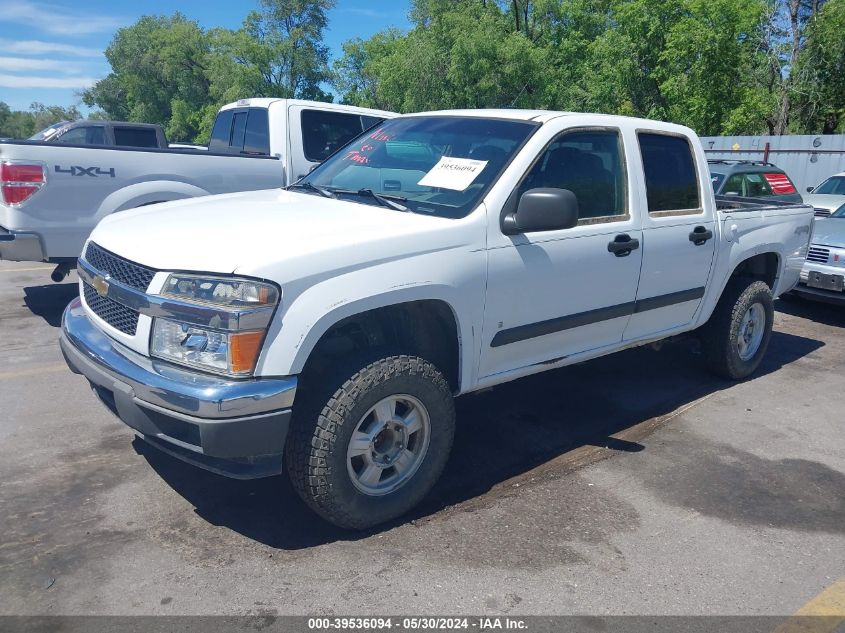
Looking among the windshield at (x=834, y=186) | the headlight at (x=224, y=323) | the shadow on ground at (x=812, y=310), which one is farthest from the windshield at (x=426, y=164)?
the windshield at (x=834, y=186)

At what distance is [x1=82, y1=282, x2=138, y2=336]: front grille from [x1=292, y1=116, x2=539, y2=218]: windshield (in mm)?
1371

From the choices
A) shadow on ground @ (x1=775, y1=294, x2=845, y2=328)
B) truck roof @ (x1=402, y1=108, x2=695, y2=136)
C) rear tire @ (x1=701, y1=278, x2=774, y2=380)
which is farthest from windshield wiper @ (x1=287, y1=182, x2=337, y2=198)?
shadow on ground @ (x1=775, y1=294, x2=845, y2=328)

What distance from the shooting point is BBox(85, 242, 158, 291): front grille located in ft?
10.2

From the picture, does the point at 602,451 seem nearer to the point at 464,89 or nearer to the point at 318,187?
the point at 318,187

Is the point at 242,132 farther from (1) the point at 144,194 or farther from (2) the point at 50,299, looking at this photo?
(2) the point at 50,299

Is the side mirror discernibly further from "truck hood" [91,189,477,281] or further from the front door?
"truck hood" [91,189,477,281]

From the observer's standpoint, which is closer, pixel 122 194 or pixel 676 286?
pixel 676 286

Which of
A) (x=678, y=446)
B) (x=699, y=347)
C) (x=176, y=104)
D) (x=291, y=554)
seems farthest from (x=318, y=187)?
(x=176, y=104)

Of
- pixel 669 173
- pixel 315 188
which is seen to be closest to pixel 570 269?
pixel 669 173

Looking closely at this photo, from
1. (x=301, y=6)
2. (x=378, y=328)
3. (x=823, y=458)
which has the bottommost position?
(x=823, y=458)

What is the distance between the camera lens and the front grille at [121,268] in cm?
312

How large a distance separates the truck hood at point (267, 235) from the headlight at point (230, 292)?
4 cm

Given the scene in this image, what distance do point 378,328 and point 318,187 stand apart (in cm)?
130

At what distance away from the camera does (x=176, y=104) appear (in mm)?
51188
